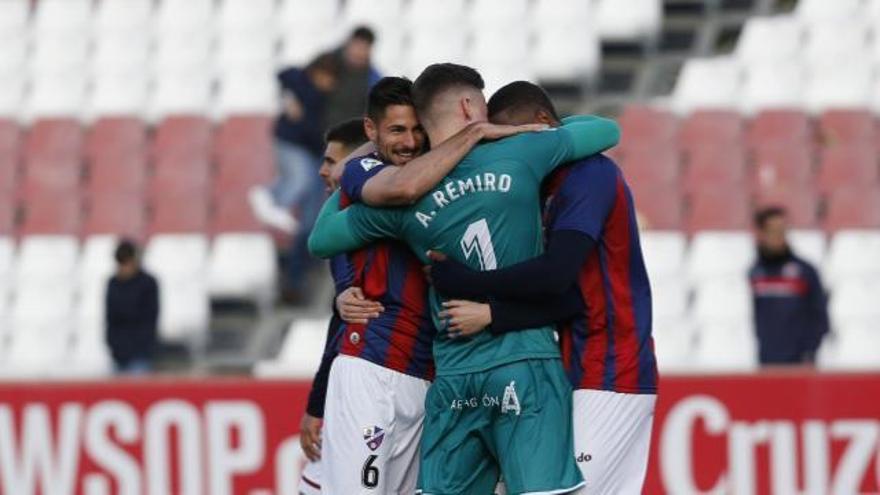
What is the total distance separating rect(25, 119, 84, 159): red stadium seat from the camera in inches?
528

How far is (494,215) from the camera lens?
→ 5426 mm

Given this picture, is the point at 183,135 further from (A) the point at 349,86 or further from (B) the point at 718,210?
(B) the point at 718,210

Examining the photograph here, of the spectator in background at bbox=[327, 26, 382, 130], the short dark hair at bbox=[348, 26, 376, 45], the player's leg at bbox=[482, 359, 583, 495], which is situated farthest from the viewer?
the spectator in background at bbox=[327, 26, 382, 130]

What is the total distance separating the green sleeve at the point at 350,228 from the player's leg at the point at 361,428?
412 mm

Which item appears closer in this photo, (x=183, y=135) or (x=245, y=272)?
(x=245, y=272)

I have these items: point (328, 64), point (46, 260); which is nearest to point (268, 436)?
point (328, 64)

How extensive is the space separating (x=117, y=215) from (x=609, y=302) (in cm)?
782

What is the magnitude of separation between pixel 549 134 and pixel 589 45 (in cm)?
806

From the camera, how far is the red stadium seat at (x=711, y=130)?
502 inches

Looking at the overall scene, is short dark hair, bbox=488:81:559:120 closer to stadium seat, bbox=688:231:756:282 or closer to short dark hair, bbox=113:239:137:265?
short dark hair, bbox=113:239:137:265

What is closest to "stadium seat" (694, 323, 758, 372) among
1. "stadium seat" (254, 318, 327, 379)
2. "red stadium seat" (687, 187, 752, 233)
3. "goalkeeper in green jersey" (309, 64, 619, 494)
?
"red stadium seat" (687, 187, 752, 233)

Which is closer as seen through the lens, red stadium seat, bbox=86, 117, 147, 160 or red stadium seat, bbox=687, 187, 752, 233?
red stadium seat, bbox=687, 187, 752, 233

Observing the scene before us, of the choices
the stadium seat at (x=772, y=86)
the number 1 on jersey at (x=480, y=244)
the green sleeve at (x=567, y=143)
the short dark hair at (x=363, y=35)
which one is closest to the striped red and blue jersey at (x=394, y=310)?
the number 1 on jersey at (x=480, y=244)

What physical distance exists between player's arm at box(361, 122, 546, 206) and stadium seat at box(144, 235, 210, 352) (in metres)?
6.38
